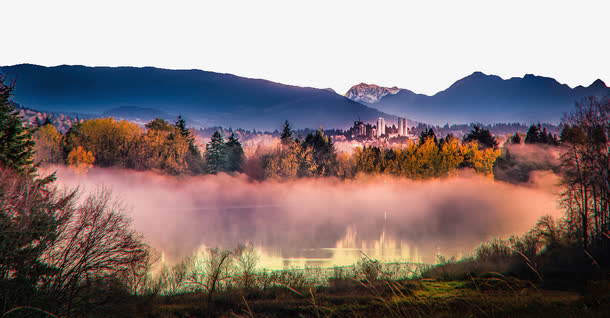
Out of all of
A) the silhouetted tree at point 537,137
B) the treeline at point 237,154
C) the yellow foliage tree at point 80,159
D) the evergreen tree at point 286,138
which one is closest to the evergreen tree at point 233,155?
the treeline at point 237,154

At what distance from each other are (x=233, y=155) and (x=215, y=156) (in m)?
4.97

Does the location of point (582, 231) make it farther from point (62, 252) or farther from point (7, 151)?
point (7, 151)

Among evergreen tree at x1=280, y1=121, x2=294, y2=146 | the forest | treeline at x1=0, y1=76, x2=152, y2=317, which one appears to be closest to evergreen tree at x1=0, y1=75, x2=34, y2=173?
the forest

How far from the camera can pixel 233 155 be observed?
11088 cm

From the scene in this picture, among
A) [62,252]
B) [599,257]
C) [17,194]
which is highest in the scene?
[17,194]

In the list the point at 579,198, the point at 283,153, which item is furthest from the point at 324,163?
the point at 579,198

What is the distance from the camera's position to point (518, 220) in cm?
7050

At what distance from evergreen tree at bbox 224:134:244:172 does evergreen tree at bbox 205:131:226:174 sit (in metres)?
1.35

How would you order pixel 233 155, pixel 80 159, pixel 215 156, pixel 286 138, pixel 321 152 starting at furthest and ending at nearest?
1. pixel 286 138
2. pixel 233 155
3. pixel 321 152
4. pixel 215 156
5. pixel 80 159

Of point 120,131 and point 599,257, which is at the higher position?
point 120,131

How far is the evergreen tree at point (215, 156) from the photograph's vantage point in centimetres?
10781

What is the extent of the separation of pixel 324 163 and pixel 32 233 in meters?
90.4

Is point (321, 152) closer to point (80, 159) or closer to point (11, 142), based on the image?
point (80, 159)

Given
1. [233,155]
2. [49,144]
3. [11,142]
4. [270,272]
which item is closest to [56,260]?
[11,142]
